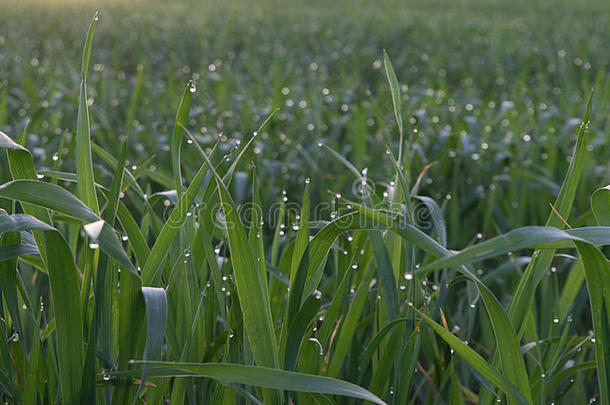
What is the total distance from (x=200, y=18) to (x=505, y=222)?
724 cm

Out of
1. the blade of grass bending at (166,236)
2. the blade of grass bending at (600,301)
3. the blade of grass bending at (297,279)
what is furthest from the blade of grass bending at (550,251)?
the blade of grass bending at (166,236)

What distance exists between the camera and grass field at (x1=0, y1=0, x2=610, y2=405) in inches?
30.6

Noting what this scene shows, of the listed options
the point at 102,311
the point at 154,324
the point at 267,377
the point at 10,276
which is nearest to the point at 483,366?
the point at 267,377

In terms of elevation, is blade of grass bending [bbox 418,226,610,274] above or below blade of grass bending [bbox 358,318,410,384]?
above

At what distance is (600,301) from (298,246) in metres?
0.42

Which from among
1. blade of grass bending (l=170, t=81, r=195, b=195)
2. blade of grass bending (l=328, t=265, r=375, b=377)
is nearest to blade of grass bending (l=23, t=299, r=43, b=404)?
blade of grass bending (l=170, t=81, r=195, b=195)

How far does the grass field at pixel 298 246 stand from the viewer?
0.78 metres

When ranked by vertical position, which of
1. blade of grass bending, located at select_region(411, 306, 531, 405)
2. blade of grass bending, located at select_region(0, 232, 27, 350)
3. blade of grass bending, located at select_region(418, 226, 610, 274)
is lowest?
blade of grass bending, located at select_region(411, 306, 531, 405)

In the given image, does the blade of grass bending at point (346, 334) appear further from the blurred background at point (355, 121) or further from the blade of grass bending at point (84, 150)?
the blade of grass bending at point (84, 150)

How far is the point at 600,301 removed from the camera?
81cm

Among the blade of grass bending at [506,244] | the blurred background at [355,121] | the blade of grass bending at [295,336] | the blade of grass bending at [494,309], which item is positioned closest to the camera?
the blade of grass bending at [506,244]

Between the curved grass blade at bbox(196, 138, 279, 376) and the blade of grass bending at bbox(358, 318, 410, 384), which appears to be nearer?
the curved grass blade at bbox(196, 138, 279, 376)

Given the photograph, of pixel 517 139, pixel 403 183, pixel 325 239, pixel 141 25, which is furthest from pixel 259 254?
pixel 141 25

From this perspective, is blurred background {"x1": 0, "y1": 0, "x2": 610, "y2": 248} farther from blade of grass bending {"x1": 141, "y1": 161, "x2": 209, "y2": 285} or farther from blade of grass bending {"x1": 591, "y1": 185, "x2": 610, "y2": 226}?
blade of grass bending {"x1": 591, "y1": 185, "x2": 610, "y2": 226}
